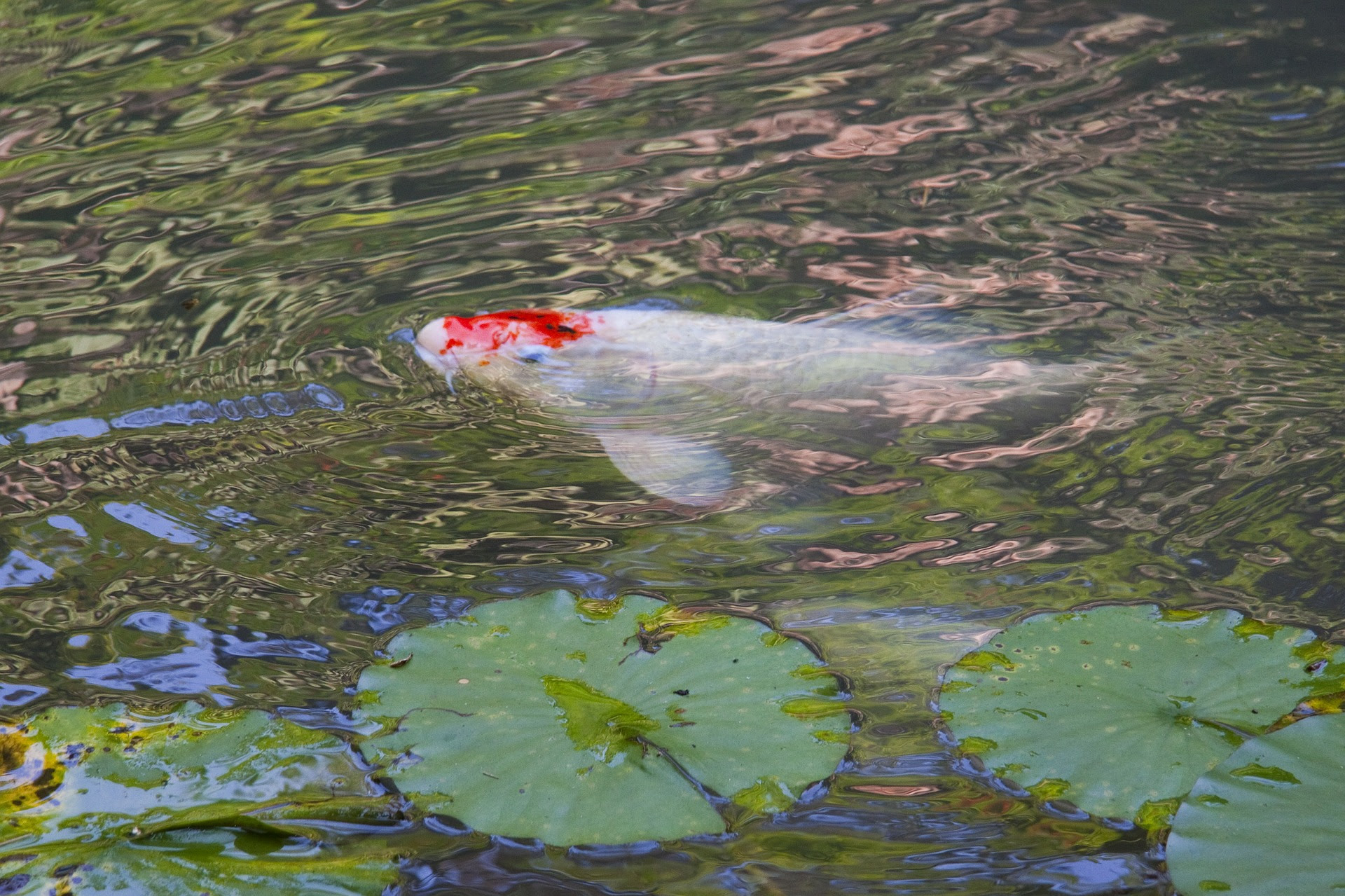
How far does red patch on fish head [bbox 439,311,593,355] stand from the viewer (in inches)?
99.7

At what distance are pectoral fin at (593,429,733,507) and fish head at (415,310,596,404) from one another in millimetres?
248

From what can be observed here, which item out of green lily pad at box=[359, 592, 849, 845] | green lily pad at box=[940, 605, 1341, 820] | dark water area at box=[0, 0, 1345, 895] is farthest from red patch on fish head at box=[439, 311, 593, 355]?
green lily pad at box=[940, 605, 1341, 820]

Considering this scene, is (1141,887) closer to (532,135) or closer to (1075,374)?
(1075,374)

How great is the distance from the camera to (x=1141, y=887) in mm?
1318

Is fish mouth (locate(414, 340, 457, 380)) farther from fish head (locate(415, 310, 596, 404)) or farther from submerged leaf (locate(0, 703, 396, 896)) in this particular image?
submerged leaf (locate(0, 703, 396, 896))

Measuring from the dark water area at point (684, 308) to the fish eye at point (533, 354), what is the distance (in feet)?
0.59

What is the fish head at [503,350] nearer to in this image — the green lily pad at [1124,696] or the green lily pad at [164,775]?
the green lily pad at [164,775]

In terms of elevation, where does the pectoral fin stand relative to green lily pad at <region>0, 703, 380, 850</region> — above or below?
below

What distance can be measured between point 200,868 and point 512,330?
153cm

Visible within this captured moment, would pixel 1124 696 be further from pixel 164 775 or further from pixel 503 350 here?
pixel 503 350

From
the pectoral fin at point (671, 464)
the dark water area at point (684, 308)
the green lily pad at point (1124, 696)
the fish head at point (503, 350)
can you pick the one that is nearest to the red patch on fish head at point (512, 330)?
the fish head at point (503, 350)

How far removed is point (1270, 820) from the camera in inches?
48.9

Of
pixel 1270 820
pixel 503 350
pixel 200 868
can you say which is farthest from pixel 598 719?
pixel 503 350

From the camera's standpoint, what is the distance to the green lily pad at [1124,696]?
4.58 ft
